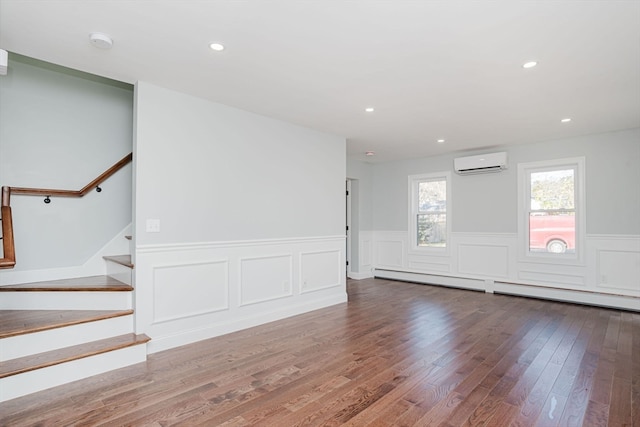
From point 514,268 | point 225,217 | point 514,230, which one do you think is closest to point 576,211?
point 514,230

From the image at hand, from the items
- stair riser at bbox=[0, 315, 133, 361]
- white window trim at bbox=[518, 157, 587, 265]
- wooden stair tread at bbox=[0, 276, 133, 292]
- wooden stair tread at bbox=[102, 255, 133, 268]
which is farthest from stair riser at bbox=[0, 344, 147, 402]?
white window trim at bbox=[518, 157, 587, 265]

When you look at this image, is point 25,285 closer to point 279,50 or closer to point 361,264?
point 279,50

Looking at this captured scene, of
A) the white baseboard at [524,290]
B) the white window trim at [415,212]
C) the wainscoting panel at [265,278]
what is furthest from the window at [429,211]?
the wainscoting panel at [265,278]

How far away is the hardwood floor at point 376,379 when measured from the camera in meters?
2.13

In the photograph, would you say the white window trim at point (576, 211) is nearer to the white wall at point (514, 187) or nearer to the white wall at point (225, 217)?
the white wall at point (514, 187)

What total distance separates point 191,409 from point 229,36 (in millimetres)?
2555

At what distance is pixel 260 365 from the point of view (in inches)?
113

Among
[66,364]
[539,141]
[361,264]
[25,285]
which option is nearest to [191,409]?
[66,364]

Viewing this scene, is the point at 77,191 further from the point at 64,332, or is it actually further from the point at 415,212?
the point at 415,212

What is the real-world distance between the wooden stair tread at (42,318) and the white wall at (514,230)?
511 centimetres

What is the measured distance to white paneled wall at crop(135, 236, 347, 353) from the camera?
3.18 meters

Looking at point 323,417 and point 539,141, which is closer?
point 323,417

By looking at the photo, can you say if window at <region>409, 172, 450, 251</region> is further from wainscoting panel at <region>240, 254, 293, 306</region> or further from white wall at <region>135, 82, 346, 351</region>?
wainscoting panel at <region>240, 254, 293, 306</region>

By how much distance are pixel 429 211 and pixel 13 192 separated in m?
6.29
